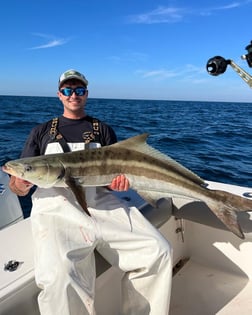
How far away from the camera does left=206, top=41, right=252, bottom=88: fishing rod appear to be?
3283mm

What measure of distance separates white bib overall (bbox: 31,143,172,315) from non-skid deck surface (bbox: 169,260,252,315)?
1.01 m

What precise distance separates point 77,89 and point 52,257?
5.56ft

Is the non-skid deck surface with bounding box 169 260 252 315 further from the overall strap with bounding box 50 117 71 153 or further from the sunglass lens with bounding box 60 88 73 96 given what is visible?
the sunglass lens with bounding box 60 88 73 96

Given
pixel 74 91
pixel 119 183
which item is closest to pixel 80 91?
pixel 74 91

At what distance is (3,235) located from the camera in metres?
2.85

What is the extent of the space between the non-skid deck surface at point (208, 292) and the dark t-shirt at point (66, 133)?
1841 mm

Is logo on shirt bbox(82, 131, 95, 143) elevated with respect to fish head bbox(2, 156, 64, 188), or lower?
elevated

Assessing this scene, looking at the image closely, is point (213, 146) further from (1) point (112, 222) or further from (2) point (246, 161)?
(1) point (112, 222)

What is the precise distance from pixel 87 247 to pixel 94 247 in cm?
9

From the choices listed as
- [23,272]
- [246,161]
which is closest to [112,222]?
[23,272]

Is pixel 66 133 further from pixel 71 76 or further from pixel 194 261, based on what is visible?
pixel 194 261

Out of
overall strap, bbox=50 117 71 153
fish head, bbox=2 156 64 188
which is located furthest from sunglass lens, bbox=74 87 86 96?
fish head, bbox=2 156 64 188

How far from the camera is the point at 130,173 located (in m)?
2.77

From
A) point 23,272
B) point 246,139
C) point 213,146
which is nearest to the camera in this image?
point 23,272
